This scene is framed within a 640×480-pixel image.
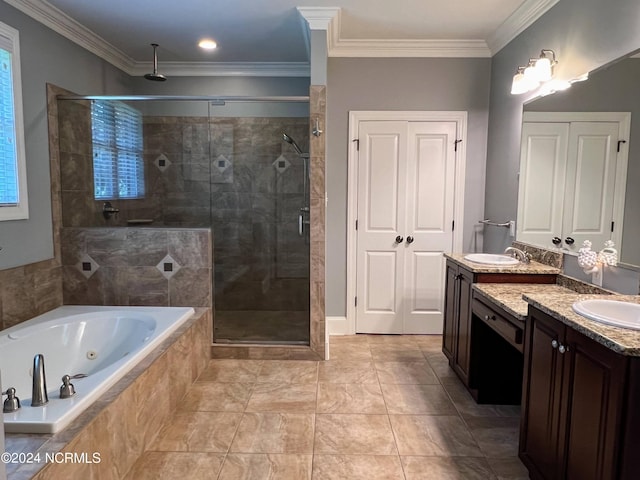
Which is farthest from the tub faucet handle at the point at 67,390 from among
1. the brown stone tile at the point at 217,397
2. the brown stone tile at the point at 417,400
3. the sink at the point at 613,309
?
the sink at the point at 613,309

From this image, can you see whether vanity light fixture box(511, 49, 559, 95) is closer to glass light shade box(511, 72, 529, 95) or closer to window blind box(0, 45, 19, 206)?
glass light shade box(511, 72, 529, 95)

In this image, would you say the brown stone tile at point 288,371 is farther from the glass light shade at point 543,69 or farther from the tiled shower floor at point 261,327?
the glass light shade at point 543,69

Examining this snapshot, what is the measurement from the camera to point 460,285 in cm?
290

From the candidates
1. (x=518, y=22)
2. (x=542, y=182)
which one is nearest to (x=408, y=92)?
(x=518, y=22)

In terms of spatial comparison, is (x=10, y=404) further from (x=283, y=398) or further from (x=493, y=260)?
(x=493, y=260)

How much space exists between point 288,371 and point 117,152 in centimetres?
243

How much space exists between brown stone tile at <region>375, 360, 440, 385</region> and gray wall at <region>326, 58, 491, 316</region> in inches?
65.8

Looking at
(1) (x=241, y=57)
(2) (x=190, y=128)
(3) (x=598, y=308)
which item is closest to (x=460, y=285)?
(3) (x=598, y=308)

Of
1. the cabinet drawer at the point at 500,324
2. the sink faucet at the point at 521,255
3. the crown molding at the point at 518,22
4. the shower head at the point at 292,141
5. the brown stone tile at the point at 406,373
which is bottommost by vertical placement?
the brown stone tile at the point at 406,373

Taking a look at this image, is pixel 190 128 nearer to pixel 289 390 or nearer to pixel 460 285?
pixel 289 390

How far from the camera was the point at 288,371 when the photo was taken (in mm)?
3172

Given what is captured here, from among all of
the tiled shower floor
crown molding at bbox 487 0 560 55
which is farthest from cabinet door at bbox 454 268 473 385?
crown molding at bbox 487 0 560 55

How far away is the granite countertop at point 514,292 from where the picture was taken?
207 cm

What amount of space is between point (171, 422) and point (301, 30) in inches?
120
